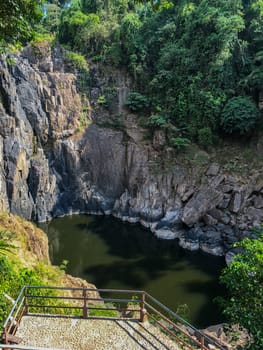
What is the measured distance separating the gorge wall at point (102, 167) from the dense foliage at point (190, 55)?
1.90 meters

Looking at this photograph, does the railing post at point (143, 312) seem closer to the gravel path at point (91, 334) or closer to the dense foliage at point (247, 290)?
the gravel path at point (91, 334)

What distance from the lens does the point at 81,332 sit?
4.72 meters

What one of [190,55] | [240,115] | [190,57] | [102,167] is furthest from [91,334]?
[190,55]

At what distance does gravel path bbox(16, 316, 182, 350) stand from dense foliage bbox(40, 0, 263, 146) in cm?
1643

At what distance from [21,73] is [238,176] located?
1647 centimetres

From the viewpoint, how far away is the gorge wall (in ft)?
54.7

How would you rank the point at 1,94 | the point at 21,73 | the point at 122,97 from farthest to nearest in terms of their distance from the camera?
the point at 122,97, the point at 21,73, the point at 1,94

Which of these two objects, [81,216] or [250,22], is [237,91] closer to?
[250,22]

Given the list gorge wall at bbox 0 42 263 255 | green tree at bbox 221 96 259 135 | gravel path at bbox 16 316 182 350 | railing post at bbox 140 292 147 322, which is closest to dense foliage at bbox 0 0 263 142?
green tree at bbox 221 96 259 135

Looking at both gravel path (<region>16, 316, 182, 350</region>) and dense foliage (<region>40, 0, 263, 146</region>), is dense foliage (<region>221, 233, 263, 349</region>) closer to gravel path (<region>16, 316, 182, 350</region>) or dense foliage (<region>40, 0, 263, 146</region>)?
gravel path (<region>16, 316, 182, 350</region>)

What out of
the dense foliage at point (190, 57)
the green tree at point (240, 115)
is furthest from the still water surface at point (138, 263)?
the green tree at point (240, 115)

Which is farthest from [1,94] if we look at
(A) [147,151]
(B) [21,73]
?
(A) [147,151]

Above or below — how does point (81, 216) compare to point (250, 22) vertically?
below

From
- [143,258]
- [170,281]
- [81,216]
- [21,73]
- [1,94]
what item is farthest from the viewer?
[81,216]
